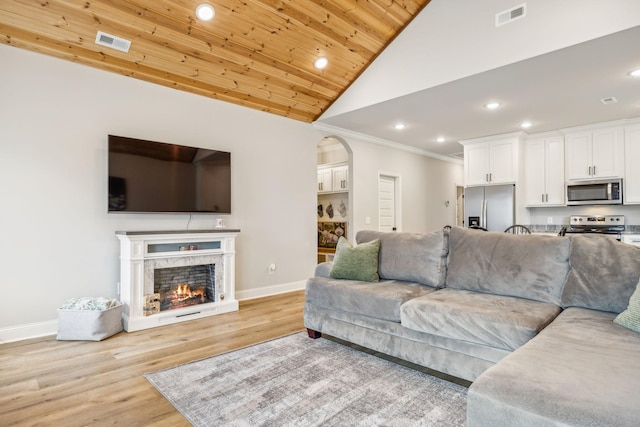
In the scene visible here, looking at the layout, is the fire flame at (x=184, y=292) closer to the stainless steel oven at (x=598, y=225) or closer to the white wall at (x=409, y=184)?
the white wall at (x=409, y=184)

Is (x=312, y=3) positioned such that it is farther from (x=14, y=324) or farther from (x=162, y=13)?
(x=14, y=324)

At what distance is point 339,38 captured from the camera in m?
4.22

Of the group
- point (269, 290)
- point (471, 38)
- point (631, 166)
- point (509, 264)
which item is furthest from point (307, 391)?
point (631, 166)

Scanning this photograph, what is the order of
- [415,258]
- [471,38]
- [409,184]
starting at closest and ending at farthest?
[415,258], [471,38], [409,184]

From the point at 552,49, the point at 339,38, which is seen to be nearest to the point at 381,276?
the point at 552,49

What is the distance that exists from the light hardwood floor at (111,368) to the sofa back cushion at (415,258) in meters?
1.14

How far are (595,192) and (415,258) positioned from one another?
13.5 ft

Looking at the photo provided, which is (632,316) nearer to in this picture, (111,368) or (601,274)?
(601,274)

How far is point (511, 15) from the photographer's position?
338 centimetres

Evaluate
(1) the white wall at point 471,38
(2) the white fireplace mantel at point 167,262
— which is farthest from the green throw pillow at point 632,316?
(2) the white fireplace mantel at point 167,262

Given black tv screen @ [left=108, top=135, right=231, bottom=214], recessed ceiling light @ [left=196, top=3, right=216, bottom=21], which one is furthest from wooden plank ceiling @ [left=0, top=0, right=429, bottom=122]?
black tv screen @ [left=108, top=135, right=231, bottom=214]

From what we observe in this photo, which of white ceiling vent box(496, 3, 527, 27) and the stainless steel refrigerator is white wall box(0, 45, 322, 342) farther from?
the stainless steel refrigerator

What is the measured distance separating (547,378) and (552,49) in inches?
118

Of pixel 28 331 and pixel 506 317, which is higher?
pixel 506 317
